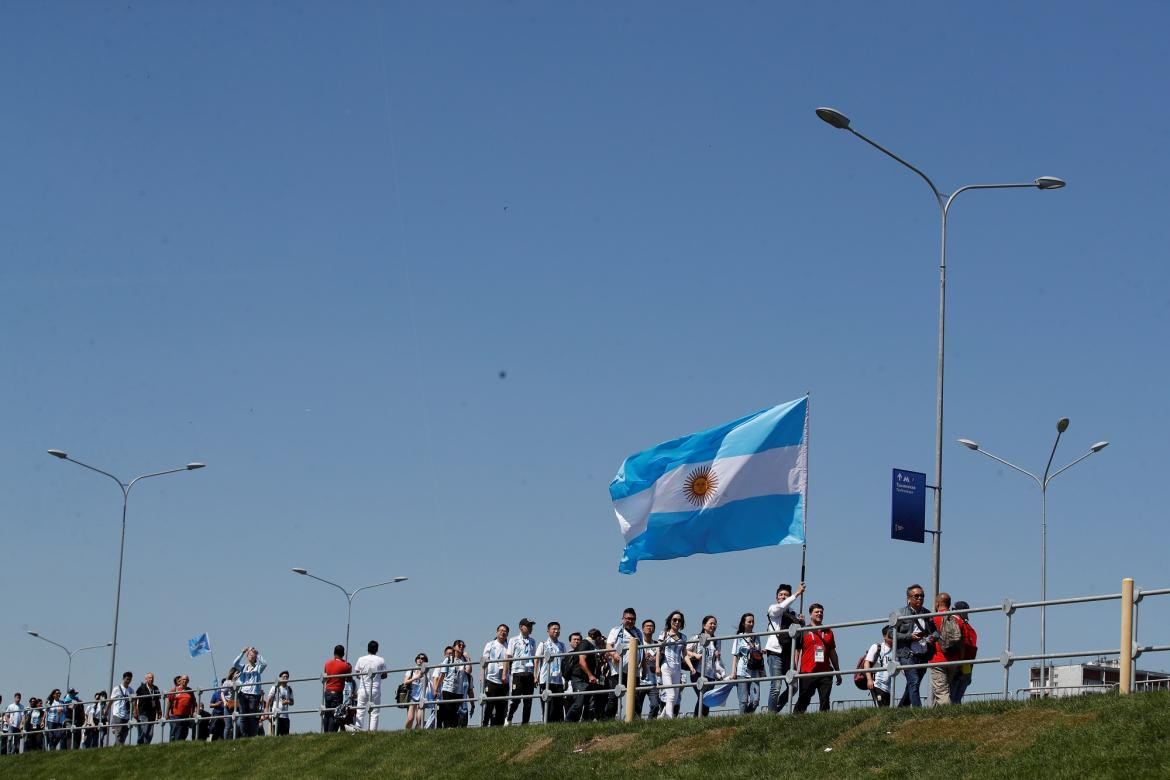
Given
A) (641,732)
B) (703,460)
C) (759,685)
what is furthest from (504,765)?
(703,460)

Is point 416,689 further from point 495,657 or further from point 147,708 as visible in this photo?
point 147,708

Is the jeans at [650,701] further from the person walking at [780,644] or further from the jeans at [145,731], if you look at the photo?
the jeans at [145,731]

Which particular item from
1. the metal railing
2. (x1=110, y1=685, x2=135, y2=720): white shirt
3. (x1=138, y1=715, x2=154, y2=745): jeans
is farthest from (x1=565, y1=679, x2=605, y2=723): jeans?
(x1=110, y1=685, x2=135, y2=720): white shirt

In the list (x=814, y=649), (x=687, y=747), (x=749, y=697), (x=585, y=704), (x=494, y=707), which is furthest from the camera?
(x=494, y=707)

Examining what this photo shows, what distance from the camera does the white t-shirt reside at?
71.5 feet

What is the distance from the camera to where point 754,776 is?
63.1ft

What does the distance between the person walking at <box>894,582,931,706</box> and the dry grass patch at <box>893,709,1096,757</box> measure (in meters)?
1.64

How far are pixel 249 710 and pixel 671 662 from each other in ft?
37.9

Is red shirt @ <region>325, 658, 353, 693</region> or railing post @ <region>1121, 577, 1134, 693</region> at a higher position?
railing post @ <region>1121, 577, 1134, 693</region>

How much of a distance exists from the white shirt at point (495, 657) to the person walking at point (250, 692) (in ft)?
20.6

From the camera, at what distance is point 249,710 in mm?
32562

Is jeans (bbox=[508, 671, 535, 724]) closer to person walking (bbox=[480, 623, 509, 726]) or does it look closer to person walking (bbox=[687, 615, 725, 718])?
person walking (bbox=[480, 623, 509, 726])

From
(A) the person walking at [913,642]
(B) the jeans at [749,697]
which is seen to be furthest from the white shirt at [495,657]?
(A) the person walking at [913,642]

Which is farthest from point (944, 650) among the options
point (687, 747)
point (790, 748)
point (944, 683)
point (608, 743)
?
point (608, 743)
